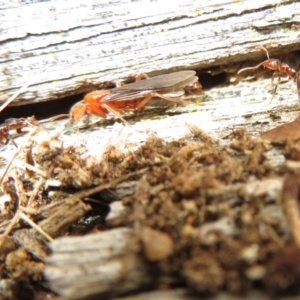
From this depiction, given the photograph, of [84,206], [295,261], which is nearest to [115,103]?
[84,206]

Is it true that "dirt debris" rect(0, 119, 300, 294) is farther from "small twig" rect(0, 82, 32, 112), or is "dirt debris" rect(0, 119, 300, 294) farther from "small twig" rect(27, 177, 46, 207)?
"small twig" rect(0, 82, 32, 112)

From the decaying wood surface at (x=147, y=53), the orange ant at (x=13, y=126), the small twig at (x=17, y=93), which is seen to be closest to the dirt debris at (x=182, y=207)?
the decaying wood surface at (x=147, y=53)

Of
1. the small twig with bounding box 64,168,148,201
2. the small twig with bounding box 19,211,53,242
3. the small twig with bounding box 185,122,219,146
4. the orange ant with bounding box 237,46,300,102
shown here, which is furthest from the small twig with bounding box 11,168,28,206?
the orange ant with bounding box 237,46,300,102

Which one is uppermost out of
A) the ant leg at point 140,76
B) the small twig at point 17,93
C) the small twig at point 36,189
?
the small twig at point 17,93

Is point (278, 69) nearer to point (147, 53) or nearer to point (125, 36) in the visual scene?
point (147, 53)

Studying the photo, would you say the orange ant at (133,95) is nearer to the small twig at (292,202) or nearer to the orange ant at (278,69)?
the orange ant at (278,69)
